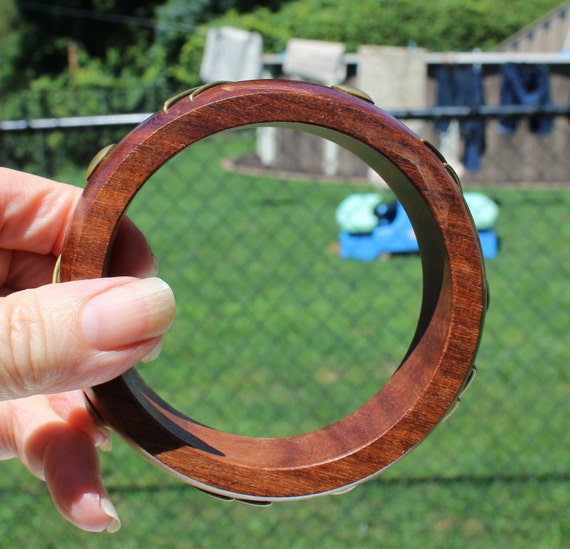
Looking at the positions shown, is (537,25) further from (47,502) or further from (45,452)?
(45,452)

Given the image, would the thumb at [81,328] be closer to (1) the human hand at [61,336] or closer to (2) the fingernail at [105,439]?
(1) the human hand at [61,336]

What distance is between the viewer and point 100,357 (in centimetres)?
55

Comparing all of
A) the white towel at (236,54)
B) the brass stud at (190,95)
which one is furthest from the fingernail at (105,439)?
the white towel at (236,54)

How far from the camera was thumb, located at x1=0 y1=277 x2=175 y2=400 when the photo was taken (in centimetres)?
54

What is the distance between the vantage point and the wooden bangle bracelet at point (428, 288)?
53cm

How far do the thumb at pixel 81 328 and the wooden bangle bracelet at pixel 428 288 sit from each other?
0.02 metres

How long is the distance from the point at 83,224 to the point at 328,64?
6747 millimetres

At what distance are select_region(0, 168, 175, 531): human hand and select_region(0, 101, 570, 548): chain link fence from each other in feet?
3.44

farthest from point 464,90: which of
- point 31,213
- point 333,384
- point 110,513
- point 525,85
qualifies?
point 110,513

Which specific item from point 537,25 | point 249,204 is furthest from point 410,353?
point 537,25

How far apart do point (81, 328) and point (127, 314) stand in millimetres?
35

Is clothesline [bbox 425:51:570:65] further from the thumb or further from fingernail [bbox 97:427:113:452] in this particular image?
the thumb

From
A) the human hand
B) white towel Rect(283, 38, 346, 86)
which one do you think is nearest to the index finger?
the human hand

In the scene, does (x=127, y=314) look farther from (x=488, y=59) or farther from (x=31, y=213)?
(x=488, y=59)
